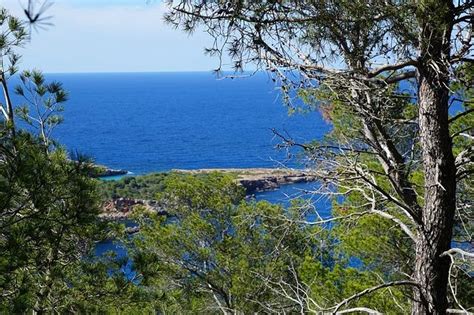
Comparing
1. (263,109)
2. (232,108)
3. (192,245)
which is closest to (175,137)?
(263,109)

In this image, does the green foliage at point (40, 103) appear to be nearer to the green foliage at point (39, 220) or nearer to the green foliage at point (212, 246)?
the green foliage at point (39, 220)

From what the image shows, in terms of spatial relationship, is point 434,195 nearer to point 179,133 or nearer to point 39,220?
point 39,220

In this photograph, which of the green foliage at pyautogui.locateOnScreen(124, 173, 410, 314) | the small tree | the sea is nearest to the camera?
the small tree

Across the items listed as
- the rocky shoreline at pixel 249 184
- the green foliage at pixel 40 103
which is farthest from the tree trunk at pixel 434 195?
the rocky shoreline at pixel 249 184

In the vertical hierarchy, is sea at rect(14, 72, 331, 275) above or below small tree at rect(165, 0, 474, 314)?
below

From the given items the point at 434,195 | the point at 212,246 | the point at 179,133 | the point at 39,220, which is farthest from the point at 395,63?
the point at 179,133

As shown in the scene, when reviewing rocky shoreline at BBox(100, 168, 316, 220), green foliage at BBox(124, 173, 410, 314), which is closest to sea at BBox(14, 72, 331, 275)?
rocky shoreline at BBox(100, 168, 316, 220)

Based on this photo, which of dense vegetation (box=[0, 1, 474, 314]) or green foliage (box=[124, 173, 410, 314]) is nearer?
dense vegetation (box=[0, 1, 474, 314])

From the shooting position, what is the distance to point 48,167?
3.73 metres

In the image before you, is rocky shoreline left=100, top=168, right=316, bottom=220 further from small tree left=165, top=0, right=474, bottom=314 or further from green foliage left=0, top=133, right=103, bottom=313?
small tree left=165, top=0, right=474, bottom=314

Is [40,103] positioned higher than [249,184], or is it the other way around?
[40,103]

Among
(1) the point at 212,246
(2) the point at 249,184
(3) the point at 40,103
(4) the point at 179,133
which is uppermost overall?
(3) the point at 40,103

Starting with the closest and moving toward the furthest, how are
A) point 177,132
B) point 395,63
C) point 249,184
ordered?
point 395,63 < point 249,184 < point 177,132

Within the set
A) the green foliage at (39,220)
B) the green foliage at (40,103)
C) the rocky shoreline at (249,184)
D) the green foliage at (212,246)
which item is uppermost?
the green foliage at (40,103)
